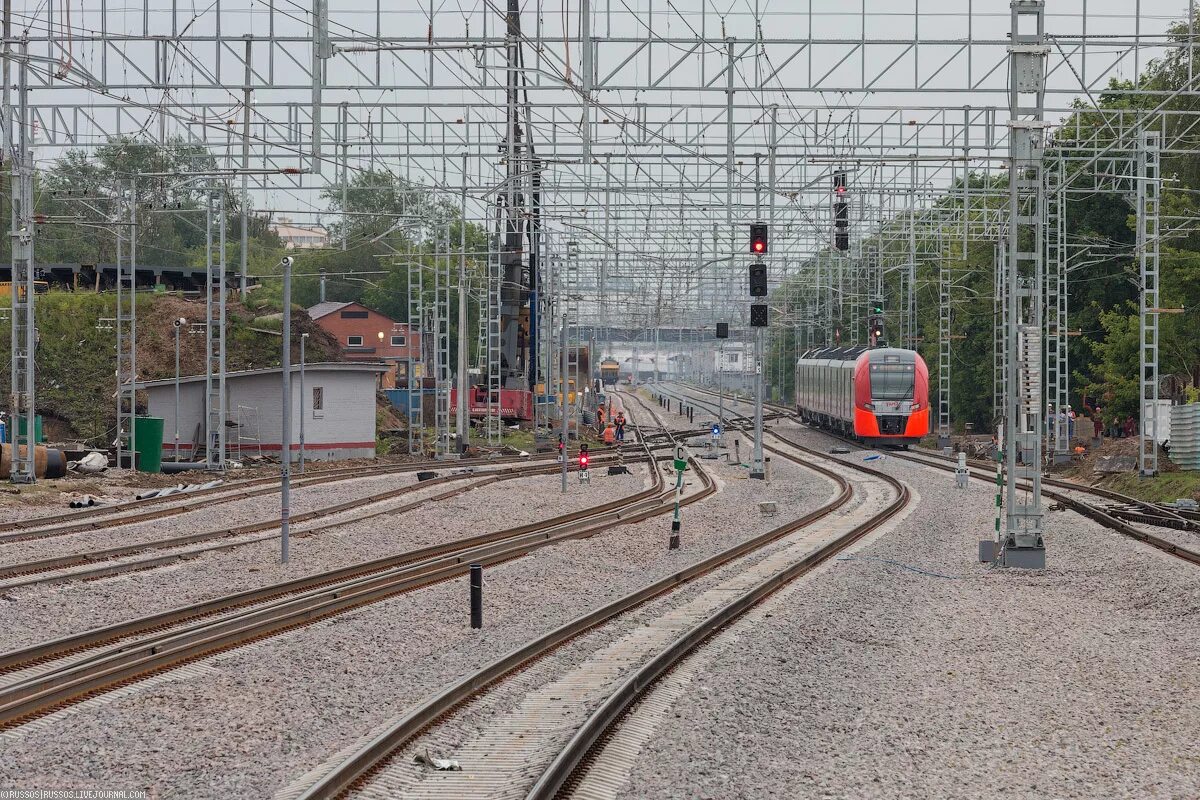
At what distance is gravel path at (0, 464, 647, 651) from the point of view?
49.0 ft

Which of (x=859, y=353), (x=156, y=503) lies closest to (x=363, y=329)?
(x=859, y=353)

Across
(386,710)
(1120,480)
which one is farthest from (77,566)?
(1120,480)

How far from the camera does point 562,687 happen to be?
38.0ft

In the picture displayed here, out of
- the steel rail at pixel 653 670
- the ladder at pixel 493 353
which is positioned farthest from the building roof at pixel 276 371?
the steel rail at pixel 653 670

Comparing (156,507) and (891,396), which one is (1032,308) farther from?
(891,396)

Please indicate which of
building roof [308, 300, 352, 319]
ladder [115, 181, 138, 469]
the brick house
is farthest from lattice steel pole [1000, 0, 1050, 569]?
building roof [308, 300, 352, 319]

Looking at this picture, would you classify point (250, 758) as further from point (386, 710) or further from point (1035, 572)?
point (1035, 572)

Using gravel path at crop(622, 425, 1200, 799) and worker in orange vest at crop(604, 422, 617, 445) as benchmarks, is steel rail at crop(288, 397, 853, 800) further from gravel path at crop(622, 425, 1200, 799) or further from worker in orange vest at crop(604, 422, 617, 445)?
worker in orange vest at crop(604, 422, 617, 445)

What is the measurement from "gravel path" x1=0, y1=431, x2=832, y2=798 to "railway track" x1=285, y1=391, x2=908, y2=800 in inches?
15.4

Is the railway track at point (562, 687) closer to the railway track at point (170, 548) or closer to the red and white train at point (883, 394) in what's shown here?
the railway track at point (170, 548)

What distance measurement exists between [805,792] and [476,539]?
1507cm

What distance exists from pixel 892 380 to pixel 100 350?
28.1m

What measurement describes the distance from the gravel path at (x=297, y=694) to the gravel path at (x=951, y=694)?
7.29 feet

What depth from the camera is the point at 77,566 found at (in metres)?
18.9
